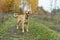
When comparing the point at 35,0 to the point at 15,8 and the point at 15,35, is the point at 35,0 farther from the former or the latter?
the point at 15,35

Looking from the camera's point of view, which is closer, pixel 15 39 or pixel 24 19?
pixel 15 39

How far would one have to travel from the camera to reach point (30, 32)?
37.5 ft

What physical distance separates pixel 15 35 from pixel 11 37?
458mm

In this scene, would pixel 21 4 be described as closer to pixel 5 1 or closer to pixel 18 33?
pixel 5 1

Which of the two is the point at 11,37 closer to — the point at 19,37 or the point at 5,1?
the point at 19,37

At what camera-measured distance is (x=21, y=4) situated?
21953 millimetres

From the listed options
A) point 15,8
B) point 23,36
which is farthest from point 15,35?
point 15,8

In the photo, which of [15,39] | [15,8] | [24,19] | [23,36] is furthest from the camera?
[15,8]

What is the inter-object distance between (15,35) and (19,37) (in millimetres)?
470

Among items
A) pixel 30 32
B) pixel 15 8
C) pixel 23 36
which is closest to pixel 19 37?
pixel 23 36

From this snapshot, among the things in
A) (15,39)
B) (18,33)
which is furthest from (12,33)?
(15,39)

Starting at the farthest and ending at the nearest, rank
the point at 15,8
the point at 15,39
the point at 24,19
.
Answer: the point at 15,8 < the point at 24,19 < the point at 15,39

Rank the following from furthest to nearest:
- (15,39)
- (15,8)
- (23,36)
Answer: (15,8)
(23,36)
(15,39)

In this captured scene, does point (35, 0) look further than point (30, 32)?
Yes
